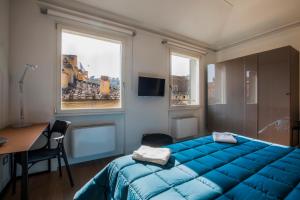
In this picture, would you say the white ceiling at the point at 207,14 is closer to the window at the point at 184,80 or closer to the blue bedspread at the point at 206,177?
the window at the point at 184,80

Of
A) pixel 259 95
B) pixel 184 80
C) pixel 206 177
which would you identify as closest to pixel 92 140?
pixel 206 177

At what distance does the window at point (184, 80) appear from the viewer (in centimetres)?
369

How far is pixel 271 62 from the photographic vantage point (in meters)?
2.78

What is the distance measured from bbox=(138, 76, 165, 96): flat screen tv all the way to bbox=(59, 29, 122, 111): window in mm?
437

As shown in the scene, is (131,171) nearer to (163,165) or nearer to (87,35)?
(163,165)

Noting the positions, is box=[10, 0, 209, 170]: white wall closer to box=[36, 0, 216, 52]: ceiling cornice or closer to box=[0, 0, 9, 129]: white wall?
box=[0, 0, 9, 129]: white wall

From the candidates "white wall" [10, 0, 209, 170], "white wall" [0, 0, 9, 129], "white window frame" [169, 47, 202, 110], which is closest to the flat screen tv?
"white wall" [10, 0, 209, 170]

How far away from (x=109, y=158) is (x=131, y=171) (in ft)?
6.05

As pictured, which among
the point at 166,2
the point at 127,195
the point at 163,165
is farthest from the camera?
the point at 166,2

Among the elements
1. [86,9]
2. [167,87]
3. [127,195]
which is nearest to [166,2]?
[86,9]

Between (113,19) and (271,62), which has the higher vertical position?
(113,19)

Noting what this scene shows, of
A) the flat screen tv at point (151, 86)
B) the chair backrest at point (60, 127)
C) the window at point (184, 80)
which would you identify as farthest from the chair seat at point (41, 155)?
the window at point (184, 80)

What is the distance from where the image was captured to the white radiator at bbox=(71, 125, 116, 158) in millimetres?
2363

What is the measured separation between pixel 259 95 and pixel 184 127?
1629 millimetres
